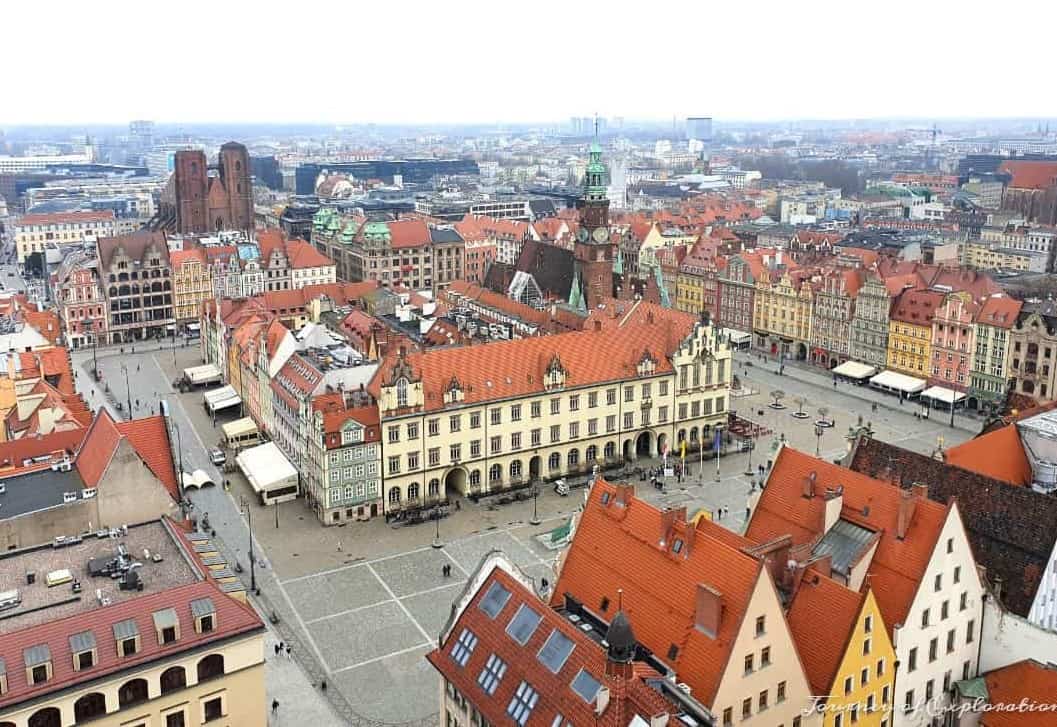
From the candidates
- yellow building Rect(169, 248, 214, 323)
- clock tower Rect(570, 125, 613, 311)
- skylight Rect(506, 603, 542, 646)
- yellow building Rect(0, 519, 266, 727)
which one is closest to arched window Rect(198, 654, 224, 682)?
yellow building Rect(0, 519, 266, 727)

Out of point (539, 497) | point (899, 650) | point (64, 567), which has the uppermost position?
point (64, 567)

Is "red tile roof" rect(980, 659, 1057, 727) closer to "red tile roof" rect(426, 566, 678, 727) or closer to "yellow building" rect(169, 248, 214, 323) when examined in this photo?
"red tile roof" rect(426, 566, 678, 727)

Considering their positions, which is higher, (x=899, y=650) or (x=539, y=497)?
(x=899, y=650)

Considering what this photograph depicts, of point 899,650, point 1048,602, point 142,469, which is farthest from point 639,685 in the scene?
point 142,469

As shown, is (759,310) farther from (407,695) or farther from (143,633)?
(143,633)

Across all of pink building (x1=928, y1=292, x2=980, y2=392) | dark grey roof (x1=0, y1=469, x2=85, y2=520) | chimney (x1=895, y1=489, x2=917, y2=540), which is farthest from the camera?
pink building (x1=928, y1=292, x2=980, y2=392)
